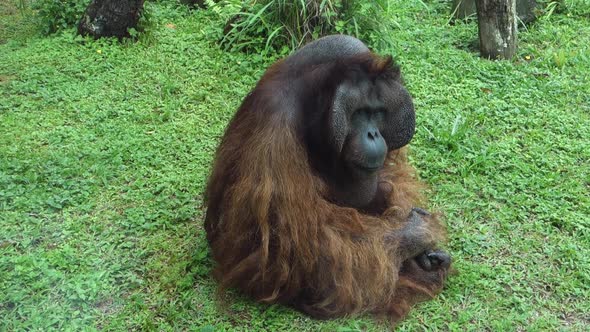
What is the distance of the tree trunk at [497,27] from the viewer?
5.19 metres

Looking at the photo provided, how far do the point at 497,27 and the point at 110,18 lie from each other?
2976mm

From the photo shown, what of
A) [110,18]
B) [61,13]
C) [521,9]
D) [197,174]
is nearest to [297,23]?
[110,18]

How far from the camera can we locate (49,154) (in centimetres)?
396

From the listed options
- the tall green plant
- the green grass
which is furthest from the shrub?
the tall green plant

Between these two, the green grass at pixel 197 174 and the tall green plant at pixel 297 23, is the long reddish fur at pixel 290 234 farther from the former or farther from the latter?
the tall green plant at pixel 297 23

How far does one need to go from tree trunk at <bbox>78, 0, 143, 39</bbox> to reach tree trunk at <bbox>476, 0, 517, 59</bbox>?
2.67 meters

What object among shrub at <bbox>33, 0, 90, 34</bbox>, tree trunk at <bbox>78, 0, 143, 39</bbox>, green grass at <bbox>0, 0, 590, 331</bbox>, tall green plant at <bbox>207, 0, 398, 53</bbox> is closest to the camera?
green grass at <bbox>0, 0, 590, 331</bbox>

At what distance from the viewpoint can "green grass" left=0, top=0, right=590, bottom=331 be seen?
2.91 metres

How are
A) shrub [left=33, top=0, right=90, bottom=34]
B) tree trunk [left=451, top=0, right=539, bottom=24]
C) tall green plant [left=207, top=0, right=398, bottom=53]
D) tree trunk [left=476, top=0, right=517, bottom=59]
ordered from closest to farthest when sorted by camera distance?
tall green plant [left=207, top=0, right=398, bottom=53] → tree trunk [left=476, top=0, right=517, bottom=59] → shrub [left=33, top=0, right=90, bottom=34] → tree trunk [left=451, top=0, right=539, bottom=24]

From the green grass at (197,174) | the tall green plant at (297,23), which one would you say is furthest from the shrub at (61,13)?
the tall green plant at (297,23)

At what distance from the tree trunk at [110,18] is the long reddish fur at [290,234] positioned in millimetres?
2781

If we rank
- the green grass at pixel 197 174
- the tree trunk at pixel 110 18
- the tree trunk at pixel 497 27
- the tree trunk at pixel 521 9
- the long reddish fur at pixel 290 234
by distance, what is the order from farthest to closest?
1. the tree trunk at pixel 521 9
2. the tree trunk at pixel 110 18
3. the tree trunk at pixel 497 27
4. the green grass at pixel 197 174
5. the long reddish fur at pixel 290 234

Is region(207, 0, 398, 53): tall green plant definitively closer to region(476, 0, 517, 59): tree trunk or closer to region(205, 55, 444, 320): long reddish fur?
region(476, 0, 517, 59): tree trunk

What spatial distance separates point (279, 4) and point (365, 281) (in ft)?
9.41
